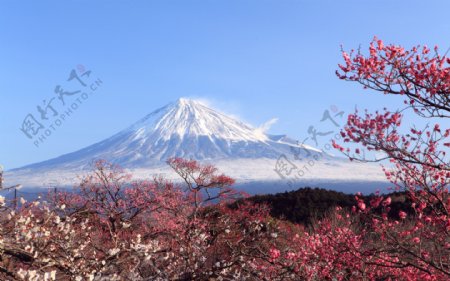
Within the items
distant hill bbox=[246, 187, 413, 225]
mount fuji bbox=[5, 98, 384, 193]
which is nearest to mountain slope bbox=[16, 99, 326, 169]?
mount fuji bbox=[5, 98, 384, 193]

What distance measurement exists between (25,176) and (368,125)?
171669 millimetres

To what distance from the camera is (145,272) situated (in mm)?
11594

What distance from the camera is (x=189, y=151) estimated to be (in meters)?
141

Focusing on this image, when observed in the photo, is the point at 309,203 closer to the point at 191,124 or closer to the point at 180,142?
the point at 180,142

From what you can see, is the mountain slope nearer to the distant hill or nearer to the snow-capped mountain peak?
the snow-capped mountain peak

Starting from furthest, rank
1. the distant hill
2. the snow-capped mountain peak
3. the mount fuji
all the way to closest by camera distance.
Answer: the snow-capped mountain peak, the mount fuji, the distant hill

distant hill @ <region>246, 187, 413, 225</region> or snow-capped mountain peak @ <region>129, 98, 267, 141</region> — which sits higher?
snow-capped mountain peak @ <region>129, 98, 267, 141</region>

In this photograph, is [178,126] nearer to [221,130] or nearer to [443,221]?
[221,130]

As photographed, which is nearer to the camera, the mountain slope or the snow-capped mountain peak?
the mountain slope

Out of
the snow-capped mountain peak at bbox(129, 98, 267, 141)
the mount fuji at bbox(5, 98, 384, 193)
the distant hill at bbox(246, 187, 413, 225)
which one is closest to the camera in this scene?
the distant hill at bbox(246, 187, 413, 225)

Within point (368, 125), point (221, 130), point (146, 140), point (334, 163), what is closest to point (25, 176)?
point (146, 140)

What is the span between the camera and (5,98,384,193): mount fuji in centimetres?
13875

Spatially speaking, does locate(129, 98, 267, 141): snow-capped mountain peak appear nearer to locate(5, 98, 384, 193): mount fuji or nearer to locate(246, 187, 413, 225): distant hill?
locate(5, 98, 384, 193): mount fuji

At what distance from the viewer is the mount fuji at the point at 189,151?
5463 inches
